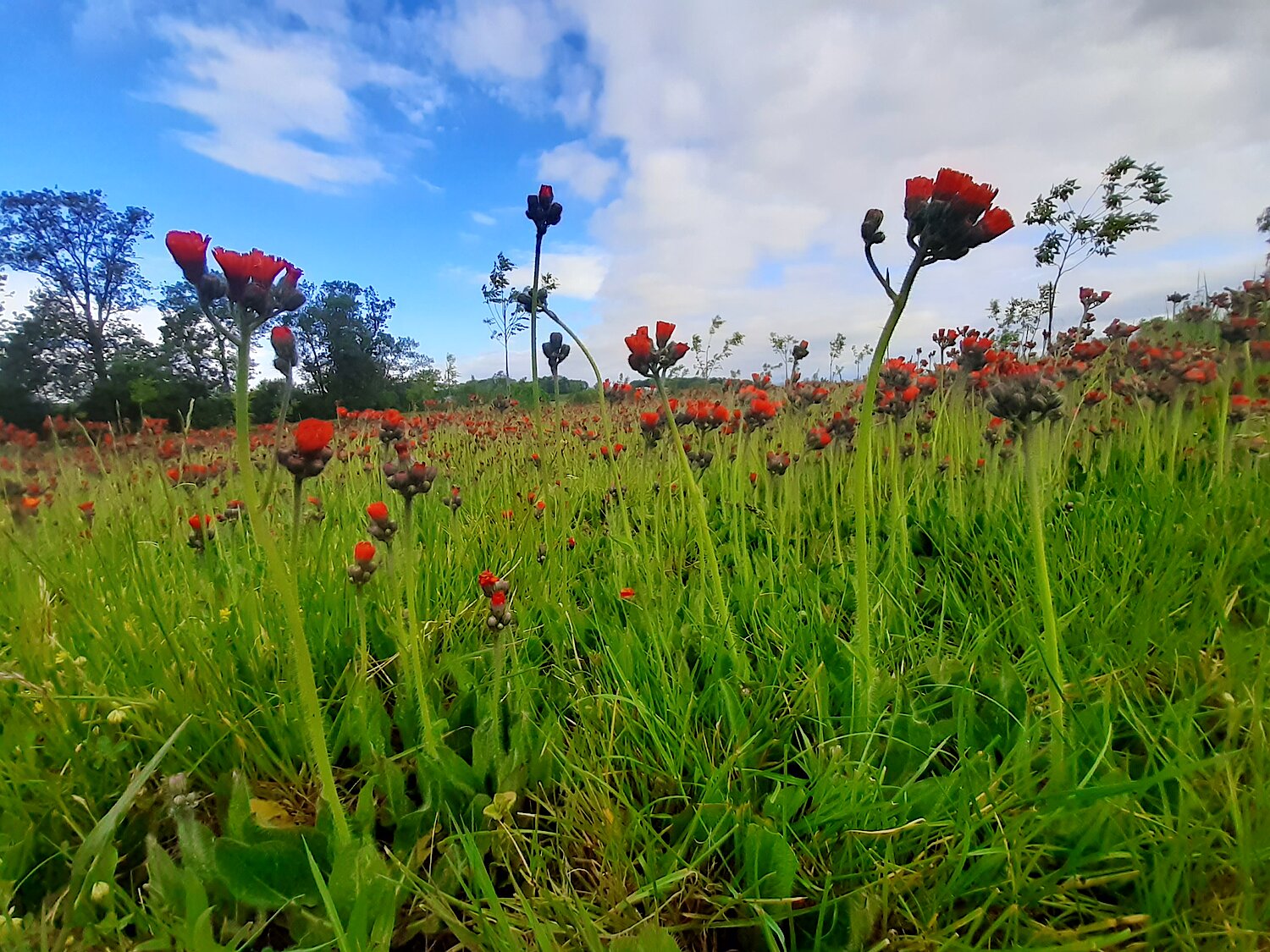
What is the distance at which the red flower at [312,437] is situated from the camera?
4.10 feet

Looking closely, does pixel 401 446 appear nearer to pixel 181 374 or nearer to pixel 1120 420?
pixel 1120 420

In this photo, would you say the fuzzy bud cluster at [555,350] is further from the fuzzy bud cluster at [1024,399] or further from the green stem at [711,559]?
the fuzzy bud cluster at [1024,399]

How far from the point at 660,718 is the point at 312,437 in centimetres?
104

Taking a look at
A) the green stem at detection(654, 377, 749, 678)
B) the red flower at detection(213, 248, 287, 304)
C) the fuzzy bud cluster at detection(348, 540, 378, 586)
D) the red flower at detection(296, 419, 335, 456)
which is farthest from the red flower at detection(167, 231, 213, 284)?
the green stem at detection(654, 377, 749, 678)

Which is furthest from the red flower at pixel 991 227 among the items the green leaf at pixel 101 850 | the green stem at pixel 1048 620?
the green leaf at pixel 101 850

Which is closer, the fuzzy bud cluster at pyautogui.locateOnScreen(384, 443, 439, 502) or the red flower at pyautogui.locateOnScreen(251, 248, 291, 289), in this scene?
the red flower at pyautogui.locateOnScreen(251, 248, 291, 289)

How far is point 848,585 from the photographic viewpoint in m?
2.09

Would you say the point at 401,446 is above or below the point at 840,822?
above

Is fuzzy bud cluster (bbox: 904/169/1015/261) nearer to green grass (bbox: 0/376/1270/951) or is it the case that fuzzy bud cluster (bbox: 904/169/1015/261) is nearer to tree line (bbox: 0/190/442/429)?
green grass (bbox: 0/376/1270/951)

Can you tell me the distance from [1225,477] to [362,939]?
3.50 metres

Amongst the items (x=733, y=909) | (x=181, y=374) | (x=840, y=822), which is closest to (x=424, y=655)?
(x=733, y=909)

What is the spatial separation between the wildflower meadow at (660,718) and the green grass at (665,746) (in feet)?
0.04

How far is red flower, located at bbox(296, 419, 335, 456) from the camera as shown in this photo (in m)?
1.25

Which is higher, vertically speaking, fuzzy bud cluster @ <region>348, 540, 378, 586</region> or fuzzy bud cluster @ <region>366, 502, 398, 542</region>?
fuzzy bud cluster @ <region>366, 502, 398, 542</region>
